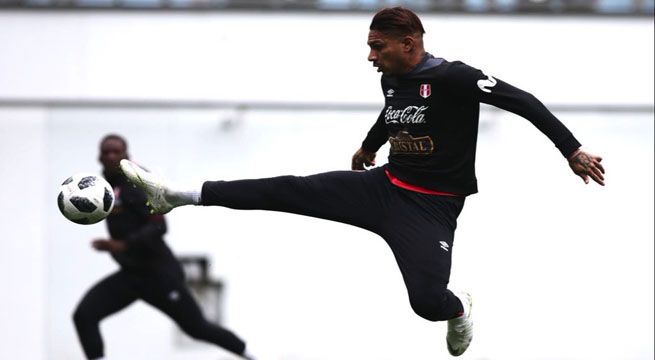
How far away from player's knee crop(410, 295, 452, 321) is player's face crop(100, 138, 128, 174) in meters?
3.32

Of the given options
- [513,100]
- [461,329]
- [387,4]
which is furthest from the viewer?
[387,4]

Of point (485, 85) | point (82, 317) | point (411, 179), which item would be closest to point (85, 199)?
point (411, 179)

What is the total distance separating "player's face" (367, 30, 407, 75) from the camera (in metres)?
6.73

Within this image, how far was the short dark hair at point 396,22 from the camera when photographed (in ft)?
22.0

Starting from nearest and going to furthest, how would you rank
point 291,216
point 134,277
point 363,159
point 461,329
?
point 461,329 < point 363,159 < point 134,277 < point 291,216

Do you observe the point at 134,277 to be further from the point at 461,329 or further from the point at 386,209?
the point at 386,209

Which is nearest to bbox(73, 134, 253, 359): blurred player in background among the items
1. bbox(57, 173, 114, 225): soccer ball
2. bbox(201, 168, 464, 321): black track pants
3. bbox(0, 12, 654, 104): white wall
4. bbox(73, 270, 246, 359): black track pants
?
bbox(73, 270, 246, 359): black track pants

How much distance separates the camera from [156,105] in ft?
43.2

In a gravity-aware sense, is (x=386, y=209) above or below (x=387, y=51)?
below

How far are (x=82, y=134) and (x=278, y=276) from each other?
243cm

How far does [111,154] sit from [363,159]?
8.38ft

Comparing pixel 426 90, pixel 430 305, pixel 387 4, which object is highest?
pixel 387 4

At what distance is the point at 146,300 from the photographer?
32.1 feet

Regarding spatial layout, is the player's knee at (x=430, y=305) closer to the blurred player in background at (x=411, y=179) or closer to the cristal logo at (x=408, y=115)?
the blurred player in background at (x=411, y=179)
